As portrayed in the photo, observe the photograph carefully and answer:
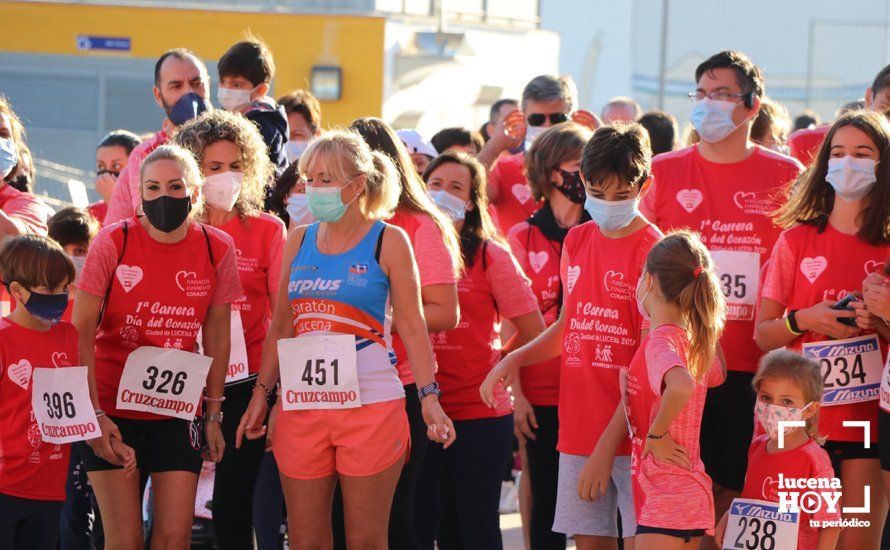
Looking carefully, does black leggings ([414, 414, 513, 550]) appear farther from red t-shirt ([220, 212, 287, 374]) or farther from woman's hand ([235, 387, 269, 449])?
woman's hand ([235, 387, 269, 449])

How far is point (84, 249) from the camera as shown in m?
7.41

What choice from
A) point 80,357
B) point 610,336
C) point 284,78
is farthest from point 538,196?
point 284,78

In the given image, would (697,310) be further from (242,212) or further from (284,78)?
(284,78)

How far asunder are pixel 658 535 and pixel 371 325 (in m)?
1.32

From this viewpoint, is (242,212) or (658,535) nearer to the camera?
(658,535)

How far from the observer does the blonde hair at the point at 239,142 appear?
6.20 m

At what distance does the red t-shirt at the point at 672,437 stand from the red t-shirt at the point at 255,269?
5.67ft

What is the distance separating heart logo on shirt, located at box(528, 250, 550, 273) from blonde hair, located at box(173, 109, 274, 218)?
1.31 metres

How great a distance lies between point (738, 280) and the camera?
250 inches

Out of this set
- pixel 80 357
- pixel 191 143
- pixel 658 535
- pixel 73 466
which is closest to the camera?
pixel 658 535

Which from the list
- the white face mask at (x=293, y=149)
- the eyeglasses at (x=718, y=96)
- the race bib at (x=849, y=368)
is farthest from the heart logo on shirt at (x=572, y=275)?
the white face mask at (x=293, y=149)

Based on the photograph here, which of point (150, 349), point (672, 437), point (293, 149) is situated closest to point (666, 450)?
point (672, 437)

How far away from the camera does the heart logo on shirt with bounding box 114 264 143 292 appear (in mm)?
5633

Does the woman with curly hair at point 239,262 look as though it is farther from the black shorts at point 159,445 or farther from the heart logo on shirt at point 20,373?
the heart logo on shirt at point 20,373
